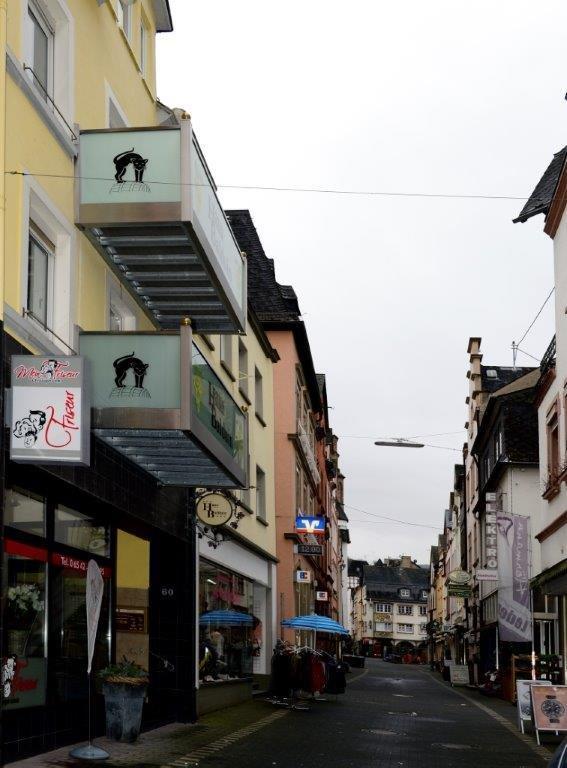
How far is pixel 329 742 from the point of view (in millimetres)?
16297

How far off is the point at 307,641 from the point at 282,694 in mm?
15763

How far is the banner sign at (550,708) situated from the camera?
16688mm

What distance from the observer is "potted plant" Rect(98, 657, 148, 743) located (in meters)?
14.4

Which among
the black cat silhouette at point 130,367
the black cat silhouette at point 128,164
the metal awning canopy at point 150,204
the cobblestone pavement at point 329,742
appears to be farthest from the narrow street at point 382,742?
the black cat silhouette at point 128,164

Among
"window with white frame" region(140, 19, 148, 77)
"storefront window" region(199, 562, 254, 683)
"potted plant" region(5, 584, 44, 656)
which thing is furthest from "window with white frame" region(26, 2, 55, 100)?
"storefront window" region(199, 562, 254, 683)

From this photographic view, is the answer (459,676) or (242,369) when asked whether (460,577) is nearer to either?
(459,676)

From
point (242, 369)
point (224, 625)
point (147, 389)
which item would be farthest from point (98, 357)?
point (242, 369)

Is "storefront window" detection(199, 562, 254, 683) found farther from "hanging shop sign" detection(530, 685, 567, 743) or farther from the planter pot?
"hanging shop sign" detection(530, 685, 567, 743)

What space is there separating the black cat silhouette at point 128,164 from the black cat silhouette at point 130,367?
2.17 metres

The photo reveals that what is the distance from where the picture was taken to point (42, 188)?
39.4 feet

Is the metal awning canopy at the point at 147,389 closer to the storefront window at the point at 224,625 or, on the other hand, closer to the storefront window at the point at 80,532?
the storefront window at the point at 80,532

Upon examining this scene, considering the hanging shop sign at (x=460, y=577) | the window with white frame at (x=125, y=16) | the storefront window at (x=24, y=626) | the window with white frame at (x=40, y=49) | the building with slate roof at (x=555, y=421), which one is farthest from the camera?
the hanging shop sign at (x=460, y=577)

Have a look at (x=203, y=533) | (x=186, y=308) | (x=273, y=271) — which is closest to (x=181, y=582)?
(x=203, y=533)

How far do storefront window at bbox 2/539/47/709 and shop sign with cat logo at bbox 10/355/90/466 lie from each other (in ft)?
5.26
